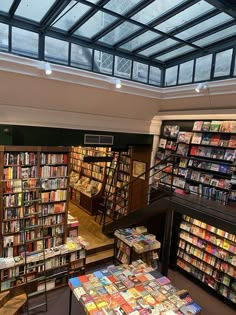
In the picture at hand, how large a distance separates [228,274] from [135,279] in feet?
Result: 5.98

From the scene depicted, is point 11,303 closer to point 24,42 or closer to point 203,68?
point 24,42

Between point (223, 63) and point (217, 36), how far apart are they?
46 cm

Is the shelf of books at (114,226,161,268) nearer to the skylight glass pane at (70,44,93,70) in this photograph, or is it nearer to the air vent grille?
the air vent grille

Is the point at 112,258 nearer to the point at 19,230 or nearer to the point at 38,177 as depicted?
the point at 19,230

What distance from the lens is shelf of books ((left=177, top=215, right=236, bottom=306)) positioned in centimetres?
415

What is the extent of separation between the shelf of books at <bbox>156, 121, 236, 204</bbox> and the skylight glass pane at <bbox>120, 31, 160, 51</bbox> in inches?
68.2

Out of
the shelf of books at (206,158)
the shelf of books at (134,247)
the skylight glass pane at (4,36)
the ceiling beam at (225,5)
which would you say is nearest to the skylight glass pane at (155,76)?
the shelf of books at (206,158)

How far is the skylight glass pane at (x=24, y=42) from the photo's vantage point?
3424 millimetres

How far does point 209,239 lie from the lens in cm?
441

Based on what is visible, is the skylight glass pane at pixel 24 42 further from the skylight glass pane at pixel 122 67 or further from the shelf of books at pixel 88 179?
the shelf of books at pixel 88 179

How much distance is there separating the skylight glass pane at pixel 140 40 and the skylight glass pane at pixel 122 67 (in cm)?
23

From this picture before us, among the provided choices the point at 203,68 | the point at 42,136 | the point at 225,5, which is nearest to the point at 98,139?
the point at 42,136

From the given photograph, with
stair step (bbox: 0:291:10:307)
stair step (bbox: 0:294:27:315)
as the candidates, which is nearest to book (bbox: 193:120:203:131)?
stair step (bbox: 0:294:27:315)

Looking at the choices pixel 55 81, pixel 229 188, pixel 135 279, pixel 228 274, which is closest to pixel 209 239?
pixel 228 274
